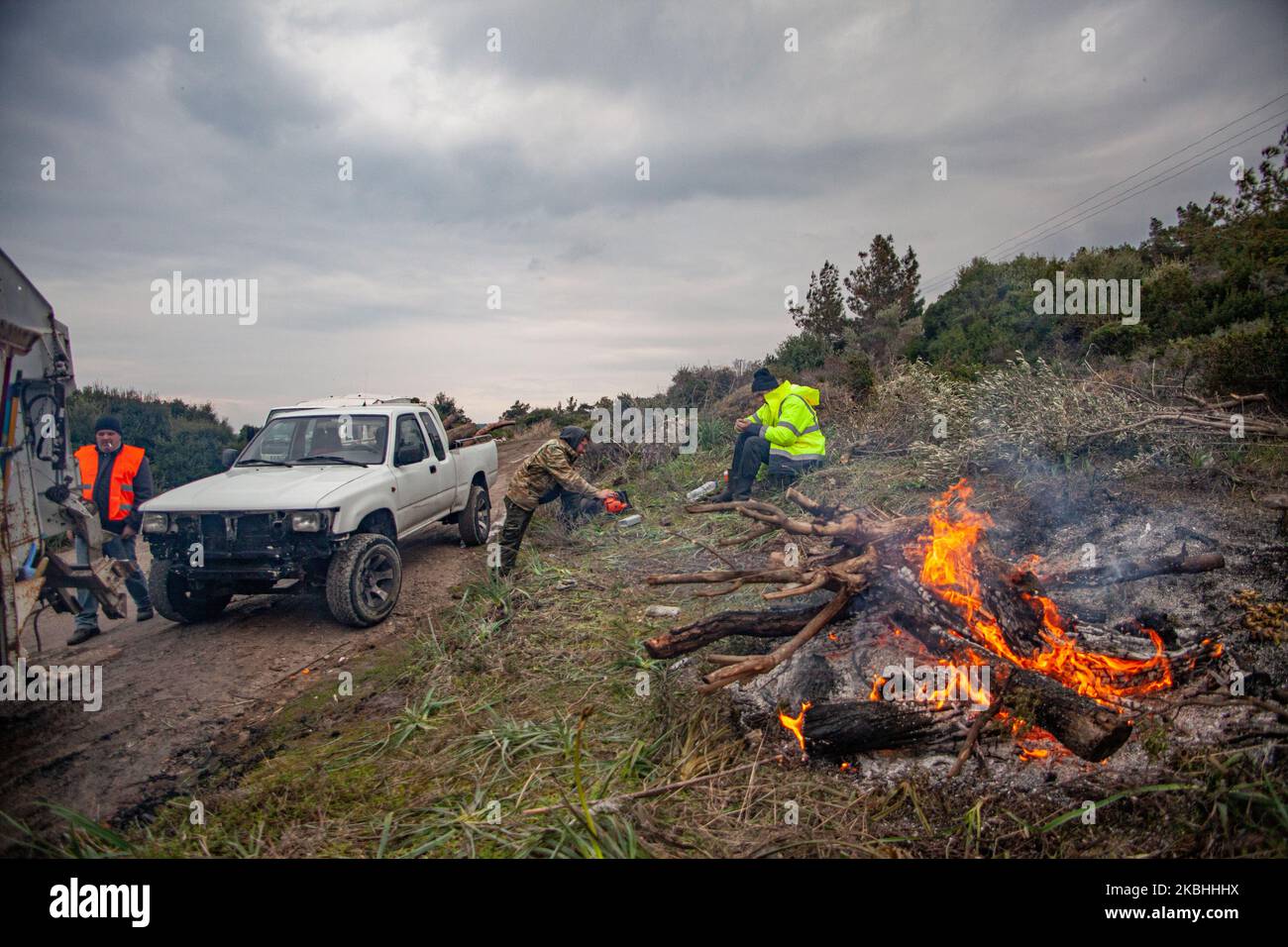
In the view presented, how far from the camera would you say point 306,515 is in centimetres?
548

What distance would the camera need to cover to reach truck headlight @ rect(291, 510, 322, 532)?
5445 mm

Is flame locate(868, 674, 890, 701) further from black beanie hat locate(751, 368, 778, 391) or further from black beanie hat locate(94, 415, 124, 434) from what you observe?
black beanie hat locate(94, 415, 124, 434)

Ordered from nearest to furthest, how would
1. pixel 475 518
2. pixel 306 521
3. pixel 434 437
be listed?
pixel 306 521, pixel 434 437, pixel 475 518

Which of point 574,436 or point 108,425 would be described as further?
point 574,436

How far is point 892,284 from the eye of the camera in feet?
83.1

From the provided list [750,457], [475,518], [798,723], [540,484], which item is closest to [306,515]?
[540,484]

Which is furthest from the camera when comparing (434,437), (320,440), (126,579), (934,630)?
(434,437)

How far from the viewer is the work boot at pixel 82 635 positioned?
6.10 m

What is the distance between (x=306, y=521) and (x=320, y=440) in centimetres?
183

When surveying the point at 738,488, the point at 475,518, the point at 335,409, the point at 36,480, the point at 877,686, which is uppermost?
the point at 335,409

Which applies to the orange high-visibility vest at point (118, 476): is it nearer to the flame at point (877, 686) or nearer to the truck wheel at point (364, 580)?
the truck wheel at point (364, 580)

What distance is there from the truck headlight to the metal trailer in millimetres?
1643

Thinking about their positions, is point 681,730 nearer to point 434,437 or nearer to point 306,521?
point 306,521
